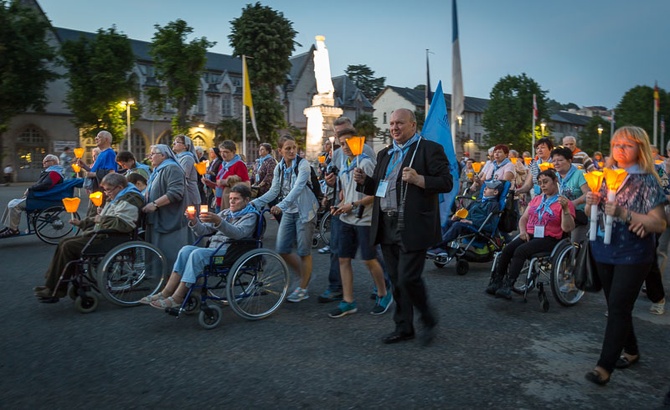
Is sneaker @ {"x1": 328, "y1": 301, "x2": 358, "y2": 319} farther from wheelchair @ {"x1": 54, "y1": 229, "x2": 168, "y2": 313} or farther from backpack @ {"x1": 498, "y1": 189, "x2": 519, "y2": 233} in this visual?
backpack @ {"x1": 498, "y1": 189, "x2": 519, "y2": 233}

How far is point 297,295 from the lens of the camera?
21.6ft

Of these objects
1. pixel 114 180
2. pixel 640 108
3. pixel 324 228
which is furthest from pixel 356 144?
pixel 640 108

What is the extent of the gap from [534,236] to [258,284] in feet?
10.4

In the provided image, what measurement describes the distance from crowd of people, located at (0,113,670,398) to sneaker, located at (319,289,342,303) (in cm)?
1

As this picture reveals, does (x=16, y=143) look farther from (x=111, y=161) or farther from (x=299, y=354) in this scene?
(x=299, y=354)

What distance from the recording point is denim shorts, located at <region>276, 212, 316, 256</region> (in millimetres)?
6495

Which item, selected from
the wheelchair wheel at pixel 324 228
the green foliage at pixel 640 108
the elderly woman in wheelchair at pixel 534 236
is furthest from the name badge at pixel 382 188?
the green foliage at pixel 640 108

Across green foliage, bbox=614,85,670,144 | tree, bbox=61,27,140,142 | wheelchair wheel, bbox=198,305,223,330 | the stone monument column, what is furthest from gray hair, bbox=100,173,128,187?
green foliage, bbox=614,85,670,144

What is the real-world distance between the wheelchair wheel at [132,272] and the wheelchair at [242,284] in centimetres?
68

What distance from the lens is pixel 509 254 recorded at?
6555mm

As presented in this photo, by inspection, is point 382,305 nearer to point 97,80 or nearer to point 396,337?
point 396,337

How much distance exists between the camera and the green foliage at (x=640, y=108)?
67562 millimetres

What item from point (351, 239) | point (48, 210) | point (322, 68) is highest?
point (322, 68)

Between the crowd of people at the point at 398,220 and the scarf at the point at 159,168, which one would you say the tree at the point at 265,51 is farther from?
the scarf at the point at 159,168
